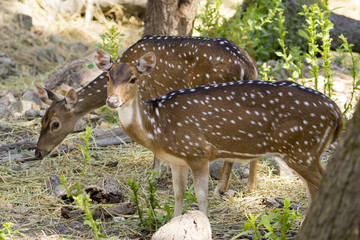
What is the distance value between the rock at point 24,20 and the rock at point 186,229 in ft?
30.4

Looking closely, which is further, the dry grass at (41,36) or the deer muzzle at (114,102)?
the dry grass at (41,36)

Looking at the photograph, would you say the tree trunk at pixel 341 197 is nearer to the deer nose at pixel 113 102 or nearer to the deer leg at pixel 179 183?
the deer nose at pixel 113 102

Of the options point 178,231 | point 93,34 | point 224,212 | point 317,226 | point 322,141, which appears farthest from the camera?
point 93,34

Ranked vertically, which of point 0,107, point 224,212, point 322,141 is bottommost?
point 0,107

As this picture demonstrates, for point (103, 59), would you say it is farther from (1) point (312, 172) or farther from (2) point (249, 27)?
(2) point (249, 27)

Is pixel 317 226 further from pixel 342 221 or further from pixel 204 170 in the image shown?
pixel 204 170

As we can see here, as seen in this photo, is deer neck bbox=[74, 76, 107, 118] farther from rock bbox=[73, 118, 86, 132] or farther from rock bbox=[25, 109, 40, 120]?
rock bbox=[25, 109, 40, 120]

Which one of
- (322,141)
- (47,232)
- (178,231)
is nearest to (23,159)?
(47,232)

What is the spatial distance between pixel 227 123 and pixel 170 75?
5.12 feet

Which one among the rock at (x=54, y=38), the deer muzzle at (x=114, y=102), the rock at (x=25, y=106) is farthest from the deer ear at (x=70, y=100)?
the rock at (x=54, y=38)

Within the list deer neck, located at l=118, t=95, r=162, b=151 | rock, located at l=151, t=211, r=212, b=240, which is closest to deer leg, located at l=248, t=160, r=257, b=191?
deer neck, located at l=118, t=95, r=162, b=151

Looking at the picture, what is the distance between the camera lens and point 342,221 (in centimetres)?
222

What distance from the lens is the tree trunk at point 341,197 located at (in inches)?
86.3

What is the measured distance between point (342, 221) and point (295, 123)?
2219mm
